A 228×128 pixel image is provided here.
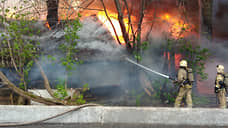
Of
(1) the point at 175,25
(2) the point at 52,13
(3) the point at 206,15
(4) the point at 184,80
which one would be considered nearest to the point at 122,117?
(4) the point at 184,80

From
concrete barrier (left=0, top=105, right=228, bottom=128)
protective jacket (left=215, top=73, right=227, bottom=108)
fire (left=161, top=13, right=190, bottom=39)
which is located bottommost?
concrete barrier (left=0, top=105, right=228, bottom=128)

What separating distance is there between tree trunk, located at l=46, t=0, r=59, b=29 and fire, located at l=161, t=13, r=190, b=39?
165 inches

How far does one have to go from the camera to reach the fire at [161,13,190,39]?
7.64 m

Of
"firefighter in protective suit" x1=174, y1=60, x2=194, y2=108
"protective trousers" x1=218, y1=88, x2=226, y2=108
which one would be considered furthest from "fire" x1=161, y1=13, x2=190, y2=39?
"protective trousers" x1=218, y1=88, x2=226, y2=108

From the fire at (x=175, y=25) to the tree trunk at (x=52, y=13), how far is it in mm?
4191

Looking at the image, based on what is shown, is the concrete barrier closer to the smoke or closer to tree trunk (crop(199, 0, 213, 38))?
the smoke

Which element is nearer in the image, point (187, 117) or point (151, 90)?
point (187, 117)

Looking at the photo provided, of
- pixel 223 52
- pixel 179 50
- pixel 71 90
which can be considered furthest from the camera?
pixel 223 52

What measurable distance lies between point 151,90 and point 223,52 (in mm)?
3827

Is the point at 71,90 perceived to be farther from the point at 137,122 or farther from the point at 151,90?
the point at 137,122

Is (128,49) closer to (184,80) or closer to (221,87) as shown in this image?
(184,80)

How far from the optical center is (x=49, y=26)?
8461 mm

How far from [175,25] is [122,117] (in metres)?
5.16

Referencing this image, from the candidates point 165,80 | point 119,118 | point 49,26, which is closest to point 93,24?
point 49,26
